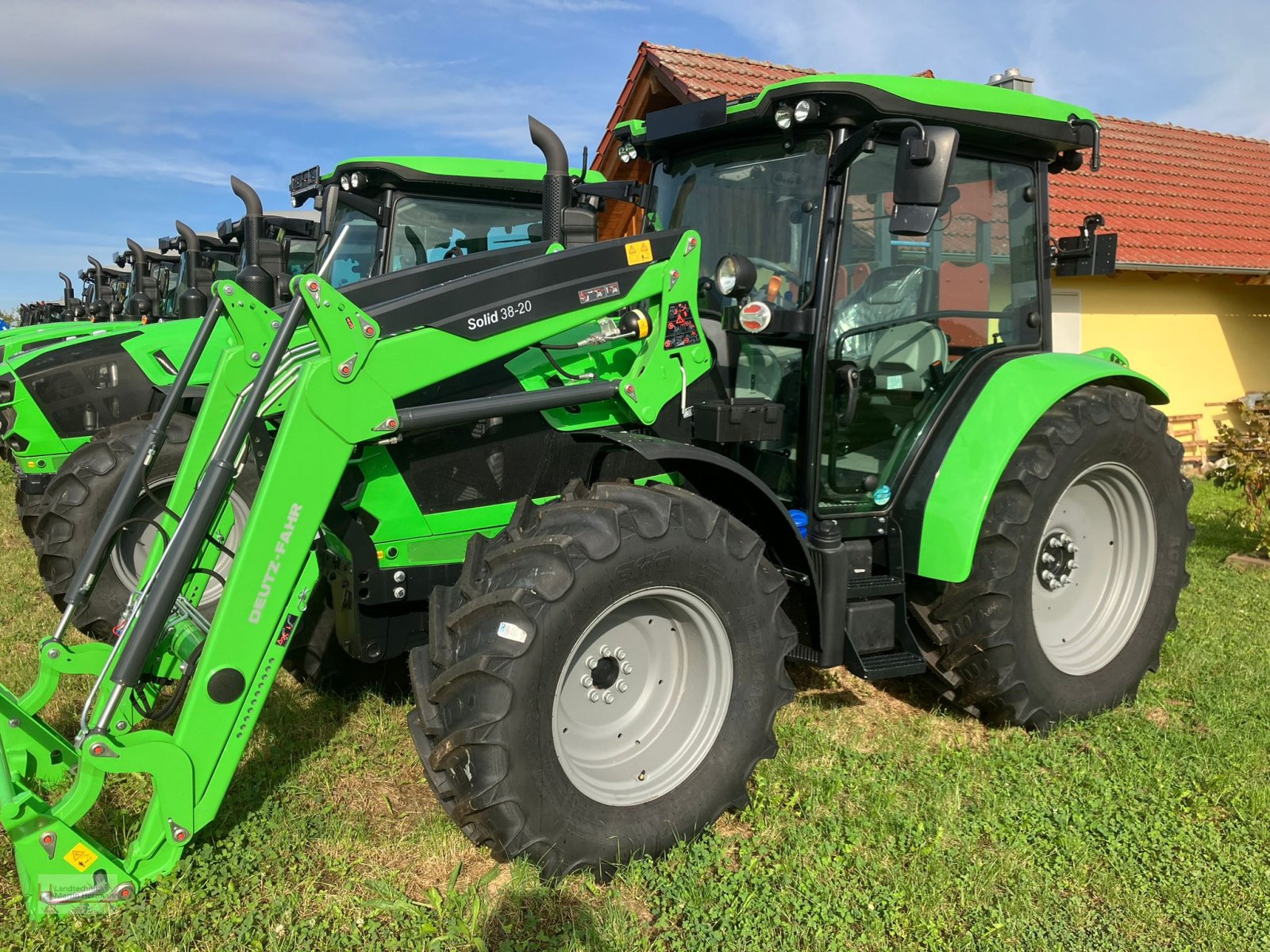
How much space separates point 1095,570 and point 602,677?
2.42m

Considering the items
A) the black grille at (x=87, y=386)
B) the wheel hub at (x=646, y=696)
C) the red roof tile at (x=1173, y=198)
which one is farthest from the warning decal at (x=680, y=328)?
the red roof tile at (x=1173, y=198)

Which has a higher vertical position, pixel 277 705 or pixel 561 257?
pixel 561 257

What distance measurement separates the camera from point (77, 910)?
2.61 metres

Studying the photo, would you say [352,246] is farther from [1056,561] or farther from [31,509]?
[1056,561]

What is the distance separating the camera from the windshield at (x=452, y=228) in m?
6.27

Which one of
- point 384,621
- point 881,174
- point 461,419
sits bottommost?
point 384,621

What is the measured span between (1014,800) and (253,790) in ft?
8.57

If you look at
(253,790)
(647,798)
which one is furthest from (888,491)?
(253,790)

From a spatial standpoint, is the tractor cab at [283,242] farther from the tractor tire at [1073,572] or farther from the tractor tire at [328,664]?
→ the tractor tire at [1073,572]

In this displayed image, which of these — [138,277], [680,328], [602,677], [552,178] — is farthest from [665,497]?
[138,277]

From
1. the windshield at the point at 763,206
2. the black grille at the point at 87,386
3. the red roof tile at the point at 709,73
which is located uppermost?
the red roof tile at the point at 709,73

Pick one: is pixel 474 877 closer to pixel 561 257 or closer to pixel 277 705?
pixel 277 705

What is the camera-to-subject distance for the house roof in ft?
33.5

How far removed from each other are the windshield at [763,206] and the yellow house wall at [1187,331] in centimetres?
781
